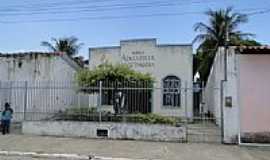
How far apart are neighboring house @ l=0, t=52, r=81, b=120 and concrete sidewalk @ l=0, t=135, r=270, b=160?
281cm

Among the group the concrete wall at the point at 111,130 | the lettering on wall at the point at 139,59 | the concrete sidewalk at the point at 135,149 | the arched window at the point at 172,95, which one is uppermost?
the lettering on wall at the point at 139,59

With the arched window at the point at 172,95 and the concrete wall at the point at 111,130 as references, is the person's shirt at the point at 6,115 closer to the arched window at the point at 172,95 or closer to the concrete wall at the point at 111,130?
the concrete wall at the point at 111,130

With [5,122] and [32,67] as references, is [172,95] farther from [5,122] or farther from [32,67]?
[5,122]

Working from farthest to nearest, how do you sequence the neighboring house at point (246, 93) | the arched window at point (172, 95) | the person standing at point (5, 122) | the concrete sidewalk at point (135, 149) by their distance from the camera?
the arched window at point (172, 95) < the person standing at point (5, 122) < the neighboring house at point (246, 93) < the concrete sidewalk at point (135, 149)

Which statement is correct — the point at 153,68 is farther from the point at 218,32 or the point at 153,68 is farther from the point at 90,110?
the point at 218,32

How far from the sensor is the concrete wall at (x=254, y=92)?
1238cm

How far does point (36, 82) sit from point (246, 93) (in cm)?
1002

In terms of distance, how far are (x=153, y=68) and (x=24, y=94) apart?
28.5ft

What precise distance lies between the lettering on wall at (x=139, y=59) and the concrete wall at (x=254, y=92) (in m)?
9.76

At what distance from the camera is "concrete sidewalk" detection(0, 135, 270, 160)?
32.8 ft

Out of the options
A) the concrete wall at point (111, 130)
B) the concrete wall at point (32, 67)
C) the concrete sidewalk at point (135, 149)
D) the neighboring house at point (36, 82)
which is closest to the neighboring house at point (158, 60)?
the neighboring house at point (36, 82)

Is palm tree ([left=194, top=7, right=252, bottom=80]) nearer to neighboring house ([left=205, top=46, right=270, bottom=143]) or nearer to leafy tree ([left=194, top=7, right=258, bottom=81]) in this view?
leafy tree ([left=194, top=7, right=258, bottom=81])

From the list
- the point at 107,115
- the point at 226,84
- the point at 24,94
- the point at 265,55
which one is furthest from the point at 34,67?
the point at 265,55

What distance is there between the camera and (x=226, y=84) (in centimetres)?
1251
